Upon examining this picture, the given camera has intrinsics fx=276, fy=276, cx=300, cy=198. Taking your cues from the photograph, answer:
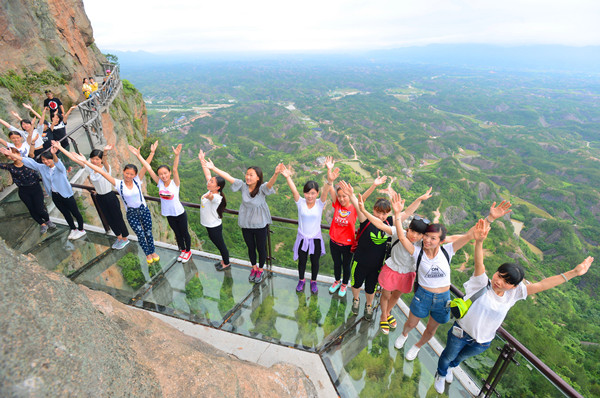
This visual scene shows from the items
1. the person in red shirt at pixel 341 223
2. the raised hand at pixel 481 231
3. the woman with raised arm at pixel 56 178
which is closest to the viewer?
the raised hand at pixel 481 231

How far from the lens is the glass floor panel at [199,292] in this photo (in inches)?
161

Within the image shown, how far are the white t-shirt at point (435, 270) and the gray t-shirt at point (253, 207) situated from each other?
2.18 m

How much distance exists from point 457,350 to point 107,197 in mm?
5690

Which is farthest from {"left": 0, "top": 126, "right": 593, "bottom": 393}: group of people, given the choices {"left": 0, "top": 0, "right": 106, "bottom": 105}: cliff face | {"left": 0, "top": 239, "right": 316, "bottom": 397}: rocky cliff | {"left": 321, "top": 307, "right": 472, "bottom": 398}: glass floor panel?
{"left": 0, "top": 0, "right": 106, "bottom": 105}: cliff face

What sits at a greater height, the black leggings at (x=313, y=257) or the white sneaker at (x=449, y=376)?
the black leggings at (x=313, y=257)

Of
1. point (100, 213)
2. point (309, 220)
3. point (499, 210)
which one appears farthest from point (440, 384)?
point (100, 213)

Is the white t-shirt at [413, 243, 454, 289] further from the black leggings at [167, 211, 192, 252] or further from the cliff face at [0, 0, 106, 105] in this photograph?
the cliff face at [0, 0, 106, 105]

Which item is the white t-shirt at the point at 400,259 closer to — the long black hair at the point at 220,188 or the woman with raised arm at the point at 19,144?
the long black hair at the point at 220,188

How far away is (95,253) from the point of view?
4.94m

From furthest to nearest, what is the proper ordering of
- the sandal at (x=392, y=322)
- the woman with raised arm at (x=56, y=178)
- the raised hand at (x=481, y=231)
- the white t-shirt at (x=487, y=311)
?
the woman with raised arm at (x=56, y=178), the sandal at (x=392, y=322), the raised hand at (x=481, y=231), the white t-shirt at (x=487, y=311)

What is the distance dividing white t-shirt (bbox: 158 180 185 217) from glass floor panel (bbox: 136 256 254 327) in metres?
0.99

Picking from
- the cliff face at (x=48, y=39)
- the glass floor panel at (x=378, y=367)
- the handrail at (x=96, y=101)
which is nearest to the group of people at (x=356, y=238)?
the glass floor panel at (x=378, y=367)

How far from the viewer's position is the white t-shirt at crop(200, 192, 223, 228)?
423 cm

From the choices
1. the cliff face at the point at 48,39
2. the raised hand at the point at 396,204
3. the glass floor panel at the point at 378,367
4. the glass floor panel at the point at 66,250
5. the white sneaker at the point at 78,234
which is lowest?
the glass floor panel at the point at 378,367
